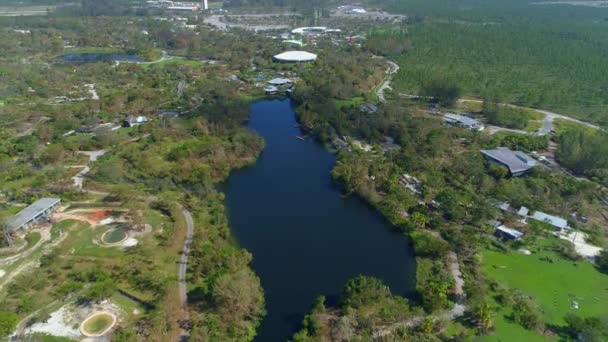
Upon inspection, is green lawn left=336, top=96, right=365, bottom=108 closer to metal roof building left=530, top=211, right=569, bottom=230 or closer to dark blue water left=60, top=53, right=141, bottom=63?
metal roof building left=530, top=211, right=569, bottom=230

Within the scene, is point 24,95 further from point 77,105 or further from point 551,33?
point 551,33

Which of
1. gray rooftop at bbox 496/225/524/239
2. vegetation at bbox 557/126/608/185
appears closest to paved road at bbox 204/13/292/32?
vegetation at bbox 557/126/608/185

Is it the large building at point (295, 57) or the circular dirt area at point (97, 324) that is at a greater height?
the large building at point (295, 57)

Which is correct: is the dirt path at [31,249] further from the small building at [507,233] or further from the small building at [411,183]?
the small building at [507,233]

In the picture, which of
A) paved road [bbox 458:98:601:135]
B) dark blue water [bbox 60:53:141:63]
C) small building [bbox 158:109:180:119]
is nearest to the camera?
paved road [bbox 458:98:601:135]

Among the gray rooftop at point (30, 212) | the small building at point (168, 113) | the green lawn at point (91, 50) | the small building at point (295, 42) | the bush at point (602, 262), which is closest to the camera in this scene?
the bush at point (602, 262)

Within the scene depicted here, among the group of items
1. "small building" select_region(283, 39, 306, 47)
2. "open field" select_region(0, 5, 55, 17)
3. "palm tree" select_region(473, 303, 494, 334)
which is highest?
"open field" select_region(0, 5, 55, 17)

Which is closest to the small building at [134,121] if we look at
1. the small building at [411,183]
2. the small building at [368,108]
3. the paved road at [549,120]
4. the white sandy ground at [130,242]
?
the white sandy ground at [130,242]

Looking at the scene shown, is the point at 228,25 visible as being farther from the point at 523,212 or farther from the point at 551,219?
the point at 551,219
